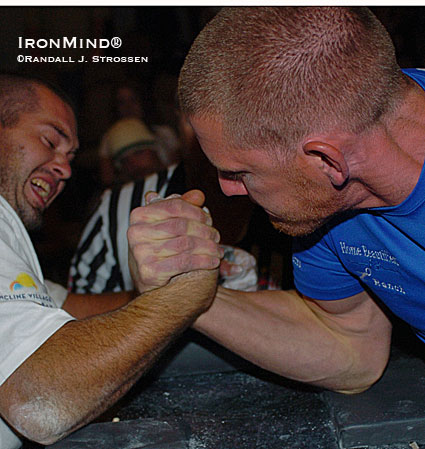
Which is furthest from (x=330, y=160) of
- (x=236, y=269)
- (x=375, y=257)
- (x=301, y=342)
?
(x=236, y=269)

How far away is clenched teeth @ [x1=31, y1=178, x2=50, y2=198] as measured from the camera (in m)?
1.51

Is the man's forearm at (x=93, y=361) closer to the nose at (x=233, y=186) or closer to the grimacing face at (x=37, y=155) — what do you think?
the nose at (x=233, y=186)

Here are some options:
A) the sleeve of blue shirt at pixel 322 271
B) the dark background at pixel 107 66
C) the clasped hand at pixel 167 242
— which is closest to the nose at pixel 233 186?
the clasped hand at pixel 167 242

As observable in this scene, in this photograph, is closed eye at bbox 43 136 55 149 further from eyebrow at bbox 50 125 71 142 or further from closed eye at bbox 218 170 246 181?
closed eye at bbox 218 170 246 181

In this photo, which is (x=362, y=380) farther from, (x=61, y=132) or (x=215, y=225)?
(x=61, y=132)

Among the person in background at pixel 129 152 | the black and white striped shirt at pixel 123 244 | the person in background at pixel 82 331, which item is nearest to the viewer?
the person in background at pixel 82 331

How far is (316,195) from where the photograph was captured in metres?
1.01

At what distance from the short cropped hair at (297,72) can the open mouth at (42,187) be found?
2.33ft

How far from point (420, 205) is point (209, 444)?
54cm

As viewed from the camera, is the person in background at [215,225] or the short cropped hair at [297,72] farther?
the person in background at [215,225]

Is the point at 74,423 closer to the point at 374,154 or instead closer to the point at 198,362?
the point at 198,362

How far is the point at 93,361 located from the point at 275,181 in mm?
444

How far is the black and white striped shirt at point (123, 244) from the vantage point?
1.85 metres

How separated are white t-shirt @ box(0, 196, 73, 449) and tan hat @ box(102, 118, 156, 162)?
1.69 m
